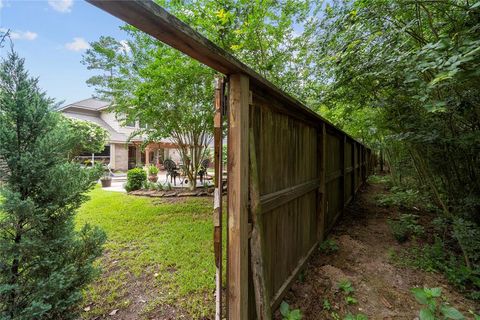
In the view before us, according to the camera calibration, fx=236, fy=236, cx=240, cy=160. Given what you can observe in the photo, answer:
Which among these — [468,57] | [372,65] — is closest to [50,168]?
[468,57]

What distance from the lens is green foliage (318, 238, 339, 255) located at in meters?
3.59

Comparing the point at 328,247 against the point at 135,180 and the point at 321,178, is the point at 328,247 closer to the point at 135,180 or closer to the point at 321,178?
the point at 321,178

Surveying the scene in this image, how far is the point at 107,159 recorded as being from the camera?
55.4 ft

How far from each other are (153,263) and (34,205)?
2018mm

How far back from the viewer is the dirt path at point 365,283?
91.4 inches

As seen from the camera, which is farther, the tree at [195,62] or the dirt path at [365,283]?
the tree at [195,62]

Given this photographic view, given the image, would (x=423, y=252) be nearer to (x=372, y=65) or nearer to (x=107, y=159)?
(x=372, y=65)

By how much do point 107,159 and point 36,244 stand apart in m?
17.2

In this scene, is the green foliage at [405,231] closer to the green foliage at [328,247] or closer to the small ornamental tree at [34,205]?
the green foliage at [328,247]

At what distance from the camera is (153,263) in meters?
3.34

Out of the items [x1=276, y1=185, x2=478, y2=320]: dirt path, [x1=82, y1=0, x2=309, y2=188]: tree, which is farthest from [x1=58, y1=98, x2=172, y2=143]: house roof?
[x1=276, y1=185, x2=478, y2=320]: dirt path

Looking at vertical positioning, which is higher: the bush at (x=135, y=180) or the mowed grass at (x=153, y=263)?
the bush at (x=135, y=180)

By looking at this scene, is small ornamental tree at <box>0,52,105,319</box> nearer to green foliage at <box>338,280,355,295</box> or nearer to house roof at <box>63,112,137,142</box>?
green foliage at <box>338,280,355,295</box>

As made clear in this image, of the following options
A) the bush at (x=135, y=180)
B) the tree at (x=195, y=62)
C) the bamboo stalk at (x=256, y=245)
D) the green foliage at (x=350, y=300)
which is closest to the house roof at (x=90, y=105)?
the bush at (x=135, y=180)
